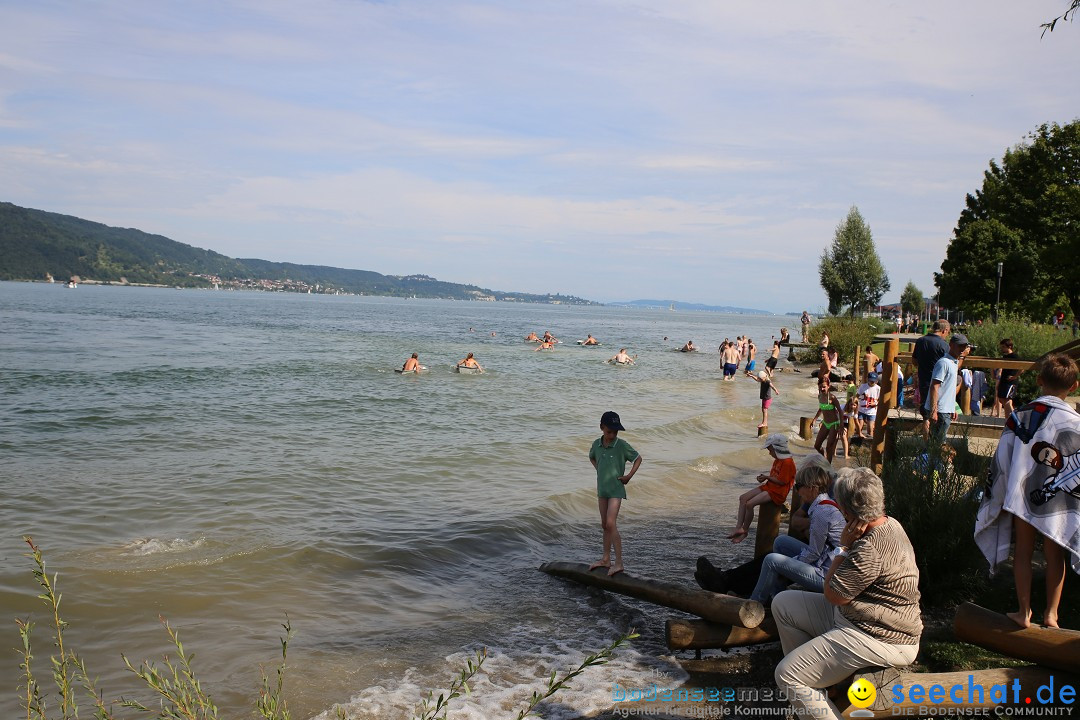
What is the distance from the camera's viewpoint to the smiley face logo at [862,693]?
4070mm

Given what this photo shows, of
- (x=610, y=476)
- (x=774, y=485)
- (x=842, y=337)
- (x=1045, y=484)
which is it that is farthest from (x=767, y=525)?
(x=842, y=337)

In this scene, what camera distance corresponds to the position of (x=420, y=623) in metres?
6.87

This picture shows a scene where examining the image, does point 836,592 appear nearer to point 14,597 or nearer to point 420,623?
point 420,623

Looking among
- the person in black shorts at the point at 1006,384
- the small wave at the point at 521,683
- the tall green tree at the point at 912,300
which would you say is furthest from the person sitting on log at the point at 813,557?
the tall green tree at the point at 912,300

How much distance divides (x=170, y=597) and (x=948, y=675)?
6462 mm

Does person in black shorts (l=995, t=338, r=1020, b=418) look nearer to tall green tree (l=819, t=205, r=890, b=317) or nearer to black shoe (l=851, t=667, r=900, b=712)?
black shoe (l=851, t=667, r=900, b=712)

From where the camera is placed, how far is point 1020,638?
4199 millimetres

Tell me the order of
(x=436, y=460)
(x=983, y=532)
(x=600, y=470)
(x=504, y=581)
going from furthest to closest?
(x=436, y=460), (x=504, y=581), (x=600, y=470), (x=983, y=532)

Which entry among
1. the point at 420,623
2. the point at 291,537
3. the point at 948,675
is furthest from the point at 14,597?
the point at 948,675

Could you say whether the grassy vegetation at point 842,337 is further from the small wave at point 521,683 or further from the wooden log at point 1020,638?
the wooden log at point 1020,638

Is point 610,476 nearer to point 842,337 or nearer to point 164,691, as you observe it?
point 164,691

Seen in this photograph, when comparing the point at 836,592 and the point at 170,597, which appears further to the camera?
the point at 170,597

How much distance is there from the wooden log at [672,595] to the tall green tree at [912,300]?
100 meters

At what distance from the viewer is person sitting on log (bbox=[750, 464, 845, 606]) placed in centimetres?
536
